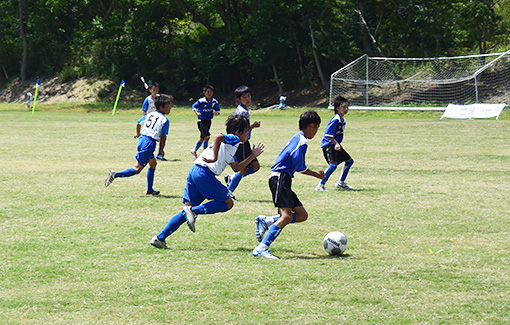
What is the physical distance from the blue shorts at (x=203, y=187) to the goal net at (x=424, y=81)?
1204 inches

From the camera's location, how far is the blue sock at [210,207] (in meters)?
7.03

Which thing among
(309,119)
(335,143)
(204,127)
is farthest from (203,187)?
(204,127)

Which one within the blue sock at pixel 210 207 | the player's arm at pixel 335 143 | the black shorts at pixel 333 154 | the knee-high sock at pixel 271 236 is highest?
the player's arm at pixel 335 143

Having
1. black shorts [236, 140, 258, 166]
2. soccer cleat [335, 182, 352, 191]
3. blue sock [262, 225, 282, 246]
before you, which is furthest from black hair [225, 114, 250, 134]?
soccer cleat [335, 182, 352, 191]

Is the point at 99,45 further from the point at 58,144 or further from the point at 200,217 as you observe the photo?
the point at 200,217

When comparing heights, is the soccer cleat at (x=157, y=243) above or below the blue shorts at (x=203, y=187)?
below

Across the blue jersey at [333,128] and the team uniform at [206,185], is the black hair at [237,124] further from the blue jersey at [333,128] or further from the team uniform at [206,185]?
the blue jersey at [333,128]

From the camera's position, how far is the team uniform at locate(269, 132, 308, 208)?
22.5 feet

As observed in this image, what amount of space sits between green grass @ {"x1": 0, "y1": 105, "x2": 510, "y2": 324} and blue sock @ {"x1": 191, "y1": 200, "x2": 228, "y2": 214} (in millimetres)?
449

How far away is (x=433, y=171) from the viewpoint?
45.8ft

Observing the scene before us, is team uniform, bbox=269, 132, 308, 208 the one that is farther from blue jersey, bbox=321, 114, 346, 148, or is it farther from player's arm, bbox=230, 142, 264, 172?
blue jersey, bbox=321, 114, 346, 148

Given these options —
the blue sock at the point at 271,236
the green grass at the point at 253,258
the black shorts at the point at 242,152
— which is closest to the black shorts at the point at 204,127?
the green grass at the point at 253,258

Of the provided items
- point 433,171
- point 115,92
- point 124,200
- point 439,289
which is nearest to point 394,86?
point 115,92

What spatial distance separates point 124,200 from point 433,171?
23.3ft
